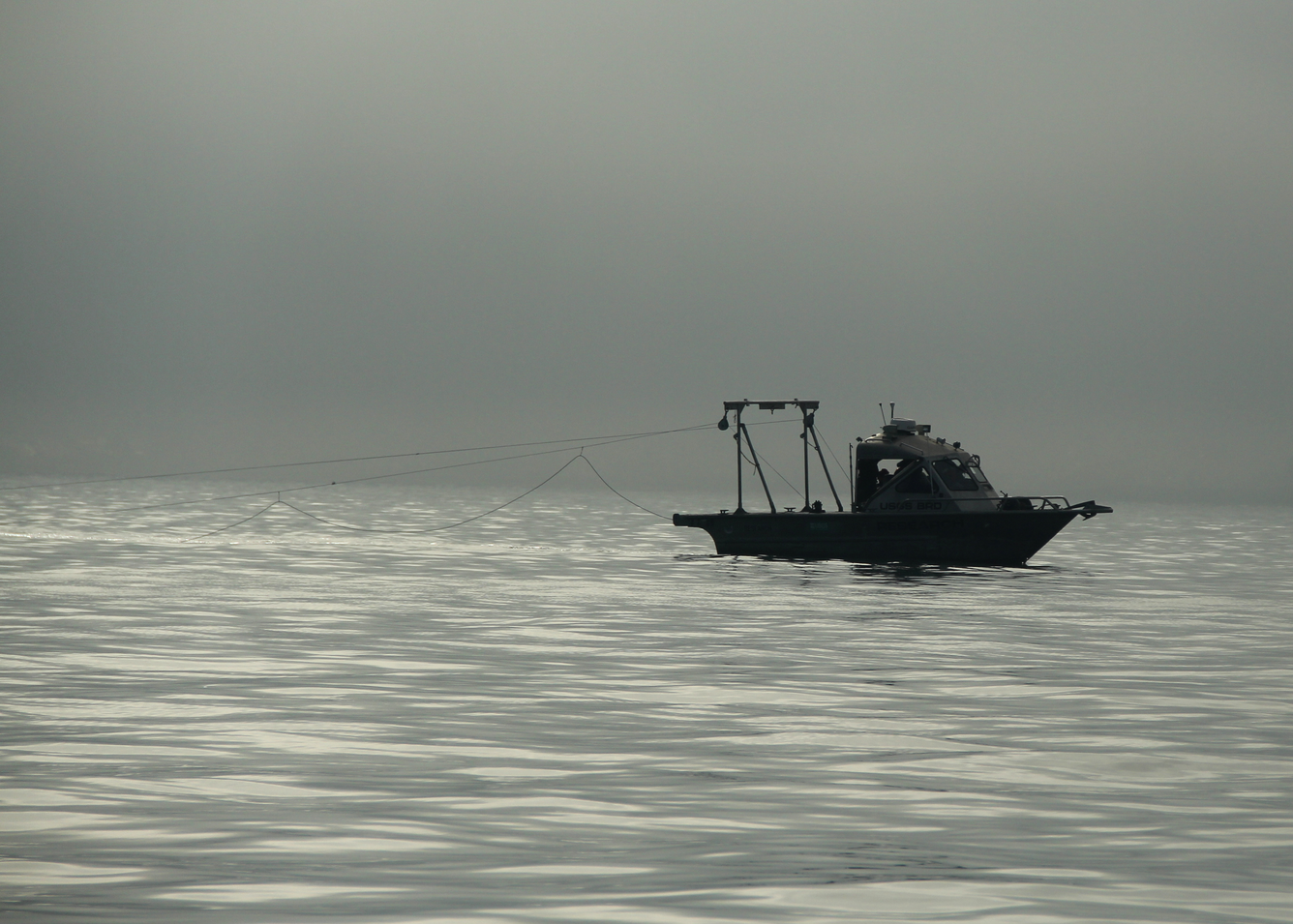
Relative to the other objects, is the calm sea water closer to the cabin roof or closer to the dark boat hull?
the dark boat hull

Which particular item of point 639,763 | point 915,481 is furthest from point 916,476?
point 639,763

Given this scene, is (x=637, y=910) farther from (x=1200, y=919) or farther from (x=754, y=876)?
(x=1200, y=919)

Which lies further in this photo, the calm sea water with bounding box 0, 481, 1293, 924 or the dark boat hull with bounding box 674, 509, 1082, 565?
the dark boat hull with bounding box 674, 509, 1082, 565

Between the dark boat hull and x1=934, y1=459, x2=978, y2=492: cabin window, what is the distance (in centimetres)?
134

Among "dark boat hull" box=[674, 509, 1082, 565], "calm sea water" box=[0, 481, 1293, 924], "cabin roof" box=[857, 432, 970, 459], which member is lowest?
"calm sea water" box=[0, 481, 1293, 924]

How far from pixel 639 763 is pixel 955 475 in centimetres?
3558

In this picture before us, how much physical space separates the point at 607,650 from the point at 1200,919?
16518 mm

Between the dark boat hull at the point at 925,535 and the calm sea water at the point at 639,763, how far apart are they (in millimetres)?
13659

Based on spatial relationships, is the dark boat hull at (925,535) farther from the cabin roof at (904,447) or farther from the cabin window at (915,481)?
the cabin roof at (904,447)

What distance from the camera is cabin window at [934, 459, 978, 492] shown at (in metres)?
47.8

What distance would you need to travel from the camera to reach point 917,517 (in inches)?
1854

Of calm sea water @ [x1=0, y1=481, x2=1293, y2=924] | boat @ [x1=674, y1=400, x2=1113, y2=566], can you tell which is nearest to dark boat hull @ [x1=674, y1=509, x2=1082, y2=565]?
boat @ [x1=674, y1=400, x2=1113, y2=566]

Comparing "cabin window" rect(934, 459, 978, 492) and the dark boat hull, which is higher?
"cabin window" rect(934, 459, 978, 492)

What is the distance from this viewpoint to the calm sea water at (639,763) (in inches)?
372
